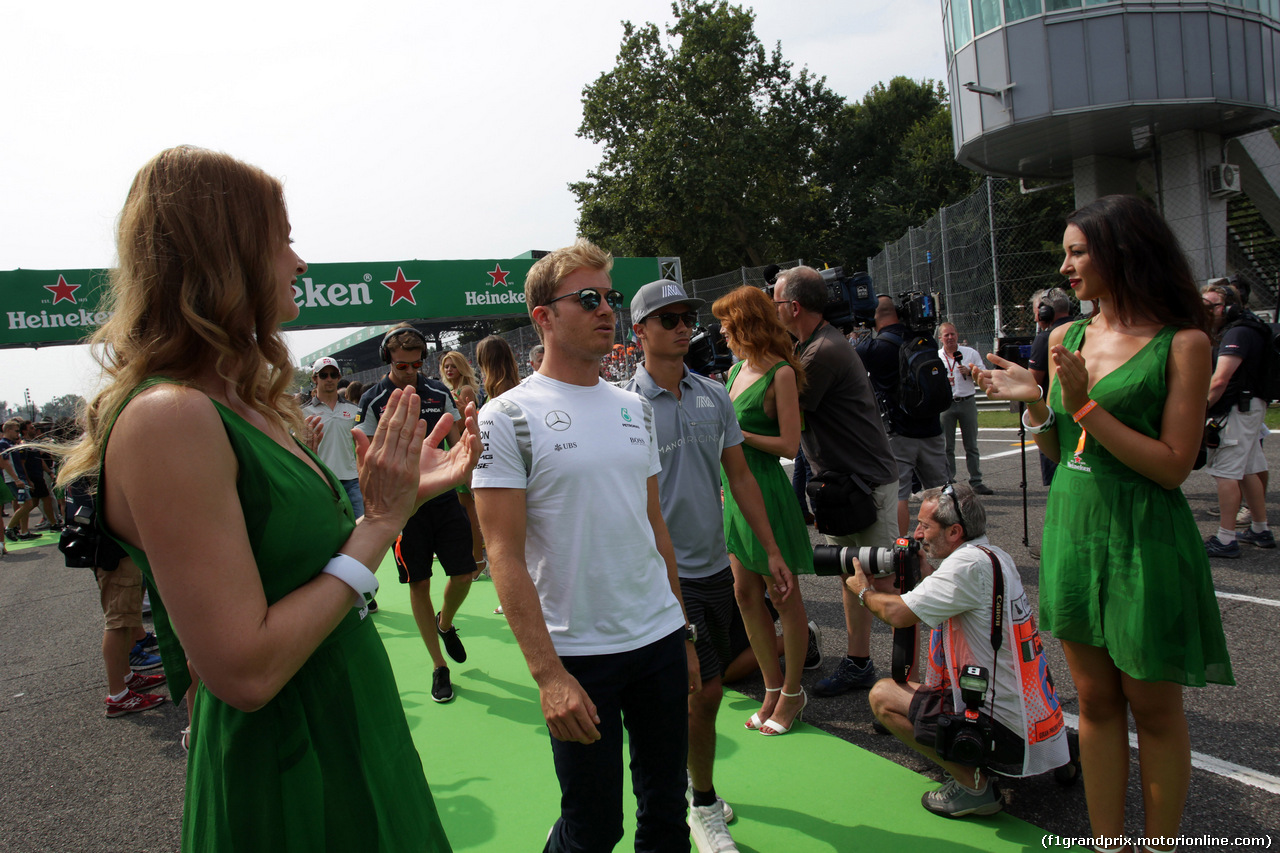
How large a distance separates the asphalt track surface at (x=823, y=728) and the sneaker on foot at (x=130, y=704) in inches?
2.1

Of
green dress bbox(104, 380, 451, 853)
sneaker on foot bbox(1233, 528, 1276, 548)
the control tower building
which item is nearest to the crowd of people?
green dress bbox(104, 380, 451, 853)

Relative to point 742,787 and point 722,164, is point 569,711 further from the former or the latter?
point 722,164

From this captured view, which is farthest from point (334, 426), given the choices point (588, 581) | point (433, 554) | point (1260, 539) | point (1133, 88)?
point (1133, 88)

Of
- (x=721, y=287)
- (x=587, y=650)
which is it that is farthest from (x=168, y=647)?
(x=721, y=287)

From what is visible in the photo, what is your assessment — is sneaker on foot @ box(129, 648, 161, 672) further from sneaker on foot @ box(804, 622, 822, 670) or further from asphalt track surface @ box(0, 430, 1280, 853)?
sneaker on foot @ box(804, 622, 822, 670)

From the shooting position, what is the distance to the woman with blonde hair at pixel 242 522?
1.07 meters

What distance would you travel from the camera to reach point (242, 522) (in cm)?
111

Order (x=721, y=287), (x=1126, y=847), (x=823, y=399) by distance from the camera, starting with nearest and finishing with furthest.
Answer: (x=1126, y=847) → (x=823, y=399) → (x=721, y=287)

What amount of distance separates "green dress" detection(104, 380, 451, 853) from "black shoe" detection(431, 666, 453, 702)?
121 inches

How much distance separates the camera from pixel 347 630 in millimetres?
1365

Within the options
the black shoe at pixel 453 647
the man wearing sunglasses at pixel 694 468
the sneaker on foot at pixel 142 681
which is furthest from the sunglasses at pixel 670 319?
the sneaker on foot at pixel 142 681

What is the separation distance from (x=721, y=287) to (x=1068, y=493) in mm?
15875

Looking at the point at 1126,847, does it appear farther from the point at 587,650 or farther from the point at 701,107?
the point at 701,107

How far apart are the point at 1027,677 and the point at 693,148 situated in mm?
33295
